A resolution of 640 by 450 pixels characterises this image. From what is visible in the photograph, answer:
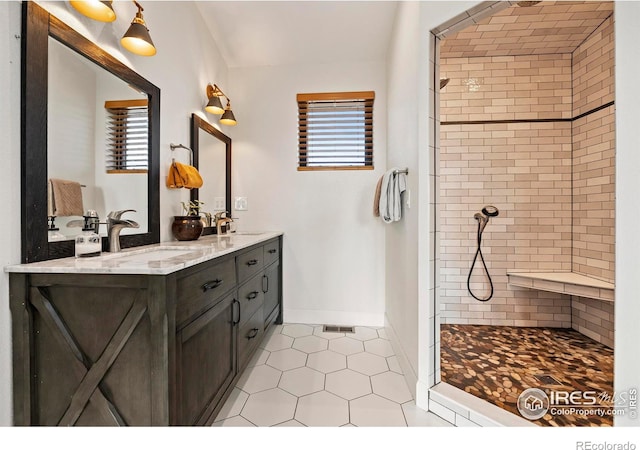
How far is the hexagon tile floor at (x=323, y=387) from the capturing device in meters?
1.41

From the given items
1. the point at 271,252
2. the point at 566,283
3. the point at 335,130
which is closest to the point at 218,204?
the point at 271,252

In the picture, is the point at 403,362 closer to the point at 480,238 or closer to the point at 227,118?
the point at 480,238

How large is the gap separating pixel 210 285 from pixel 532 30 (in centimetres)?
303

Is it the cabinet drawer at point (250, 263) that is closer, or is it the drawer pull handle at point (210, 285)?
the drawer pull handle at point (210, 285)

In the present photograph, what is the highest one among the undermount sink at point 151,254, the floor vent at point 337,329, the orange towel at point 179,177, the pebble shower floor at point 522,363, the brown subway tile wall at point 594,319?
the orange towel at point 179,177

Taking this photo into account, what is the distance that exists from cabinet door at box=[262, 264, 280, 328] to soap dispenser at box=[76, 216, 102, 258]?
3.68ft

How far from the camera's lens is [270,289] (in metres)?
2.36

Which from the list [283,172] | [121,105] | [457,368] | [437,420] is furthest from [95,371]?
[283,172]

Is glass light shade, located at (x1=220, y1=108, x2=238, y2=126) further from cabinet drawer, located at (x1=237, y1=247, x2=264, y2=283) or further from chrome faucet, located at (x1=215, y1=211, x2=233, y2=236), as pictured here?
cabinet drawer, located at (x1=237, y1=247, x2=264, y2=283)

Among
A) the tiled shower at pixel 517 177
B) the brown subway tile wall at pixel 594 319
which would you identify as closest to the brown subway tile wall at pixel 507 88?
the tiled shower at pixel 517 177

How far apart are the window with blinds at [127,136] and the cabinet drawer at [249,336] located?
113 centimetres

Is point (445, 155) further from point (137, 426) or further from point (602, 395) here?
point (137, 426)

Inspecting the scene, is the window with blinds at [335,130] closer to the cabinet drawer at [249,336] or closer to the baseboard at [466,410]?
the cabinet drawer at [249,336]

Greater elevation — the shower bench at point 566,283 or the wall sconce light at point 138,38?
the wall sconce light at point 138,38
